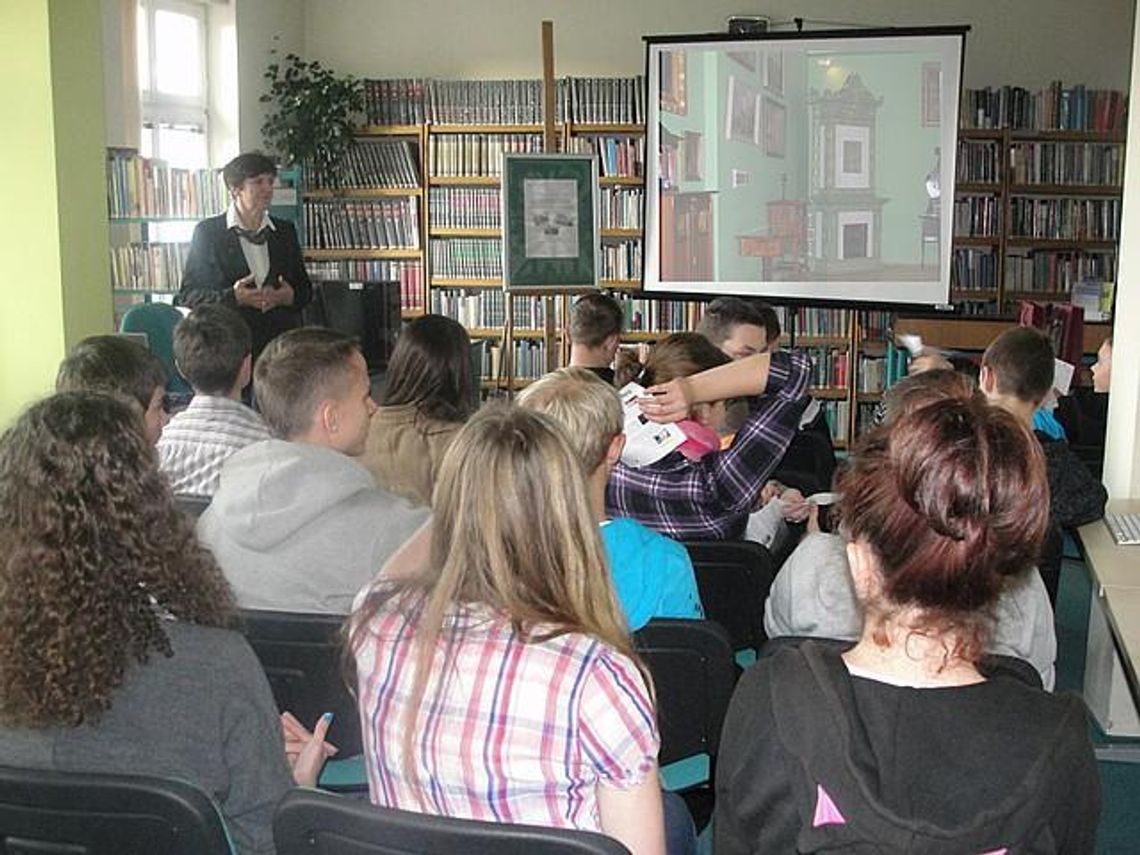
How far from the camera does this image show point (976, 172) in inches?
321

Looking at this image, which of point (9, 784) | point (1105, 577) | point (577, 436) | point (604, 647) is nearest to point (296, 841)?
point (9, 784)

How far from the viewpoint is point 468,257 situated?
8727 mm

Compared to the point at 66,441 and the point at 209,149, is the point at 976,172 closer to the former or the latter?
the point at 209,149

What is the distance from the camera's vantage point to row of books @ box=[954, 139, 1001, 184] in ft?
26.7

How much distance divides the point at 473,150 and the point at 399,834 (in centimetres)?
755

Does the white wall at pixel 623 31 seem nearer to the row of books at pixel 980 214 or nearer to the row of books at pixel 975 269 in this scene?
the row of books at pixel 980 214

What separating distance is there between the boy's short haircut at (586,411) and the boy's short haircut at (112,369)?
51.3 inches

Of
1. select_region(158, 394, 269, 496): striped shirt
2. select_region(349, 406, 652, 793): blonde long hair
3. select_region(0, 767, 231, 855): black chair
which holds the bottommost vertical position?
select_region(0, 767, 231, 855): black chair

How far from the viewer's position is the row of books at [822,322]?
8.36 metres

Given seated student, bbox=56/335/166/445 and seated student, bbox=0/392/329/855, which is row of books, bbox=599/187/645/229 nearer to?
seated student, bbox=56/335/166/445

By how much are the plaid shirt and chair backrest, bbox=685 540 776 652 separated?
0.20 m

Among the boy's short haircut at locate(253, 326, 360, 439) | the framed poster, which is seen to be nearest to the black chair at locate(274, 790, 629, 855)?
the boy's short haircut at locate(253, 326, 360, 439)

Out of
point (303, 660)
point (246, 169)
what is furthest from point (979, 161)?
point (303, 660)

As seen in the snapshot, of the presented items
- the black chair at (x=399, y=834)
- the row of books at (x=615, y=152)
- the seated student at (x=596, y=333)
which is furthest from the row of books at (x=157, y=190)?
the black chair at (x=399, y=834)
